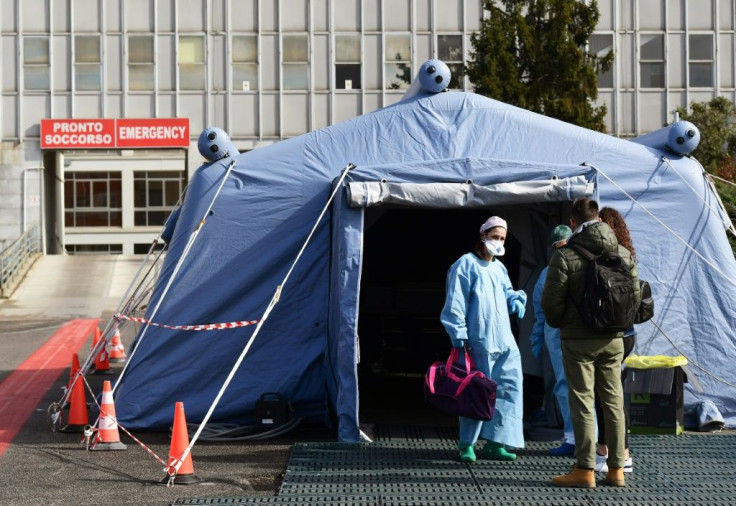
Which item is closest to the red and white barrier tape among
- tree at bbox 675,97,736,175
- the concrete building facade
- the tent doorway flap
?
the tent doorway flap

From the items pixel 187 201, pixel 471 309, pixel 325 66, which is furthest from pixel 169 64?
pixel 471 309

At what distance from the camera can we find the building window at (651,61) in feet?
112

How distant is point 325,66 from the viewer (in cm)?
3375

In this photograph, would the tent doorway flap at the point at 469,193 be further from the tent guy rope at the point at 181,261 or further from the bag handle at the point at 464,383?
the bag handle at the point at 464,383

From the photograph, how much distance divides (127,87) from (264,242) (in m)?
24.9

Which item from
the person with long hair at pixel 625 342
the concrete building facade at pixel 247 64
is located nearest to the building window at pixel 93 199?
the concrete building facade at pixel 247 64

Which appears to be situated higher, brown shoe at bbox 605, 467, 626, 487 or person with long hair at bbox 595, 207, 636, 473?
person with long hair at bbox 595, 207, 636, 473

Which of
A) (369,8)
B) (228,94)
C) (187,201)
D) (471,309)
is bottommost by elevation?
(471,309)

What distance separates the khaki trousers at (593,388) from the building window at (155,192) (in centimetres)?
3400

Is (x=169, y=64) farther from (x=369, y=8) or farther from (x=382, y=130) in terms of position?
(x=382, y=130)

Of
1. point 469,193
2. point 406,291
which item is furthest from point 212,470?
point 406,291

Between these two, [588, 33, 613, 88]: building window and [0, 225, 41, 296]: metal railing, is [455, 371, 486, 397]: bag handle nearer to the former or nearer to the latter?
[0, 225, 41, 296]: metal railing

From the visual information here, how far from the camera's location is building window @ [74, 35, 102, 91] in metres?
33.6

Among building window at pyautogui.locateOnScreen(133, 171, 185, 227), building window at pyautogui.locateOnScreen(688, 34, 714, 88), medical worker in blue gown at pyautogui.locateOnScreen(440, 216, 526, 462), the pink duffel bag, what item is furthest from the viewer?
building window at pyautogui.locateOnScreen(133, 171, 185, 227)
